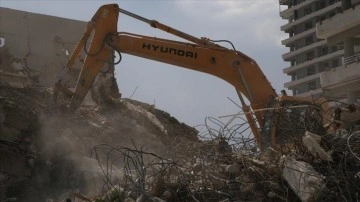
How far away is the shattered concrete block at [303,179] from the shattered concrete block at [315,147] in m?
0.17

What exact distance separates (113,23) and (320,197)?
22.8 feet

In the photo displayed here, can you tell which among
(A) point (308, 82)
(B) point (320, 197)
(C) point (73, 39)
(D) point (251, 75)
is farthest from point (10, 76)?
(A) point (308, 82)

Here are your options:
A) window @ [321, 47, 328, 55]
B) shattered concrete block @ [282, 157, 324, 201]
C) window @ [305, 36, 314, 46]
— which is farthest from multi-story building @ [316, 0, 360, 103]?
window @ [305, 36, 314, 46]

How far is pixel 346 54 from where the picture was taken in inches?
Answer: 1092

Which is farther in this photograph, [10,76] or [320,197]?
[10,76]

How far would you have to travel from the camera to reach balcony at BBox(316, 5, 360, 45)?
85.2ft

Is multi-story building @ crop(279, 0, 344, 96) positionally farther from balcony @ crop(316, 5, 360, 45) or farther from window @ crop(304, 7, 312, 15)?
balcony @ crop(316, 5, 360, 45)

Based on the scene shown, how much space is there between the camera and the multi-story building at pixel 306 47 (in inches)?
2480

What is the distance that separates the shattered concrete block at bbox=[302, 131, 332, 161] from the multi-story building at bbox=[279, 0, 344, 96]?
56.4m

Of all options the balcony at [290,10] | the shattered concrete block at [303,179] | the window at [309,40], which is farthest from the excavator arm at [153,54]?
the balcony at [290,10]

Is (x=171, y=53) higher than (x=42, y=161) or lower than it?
higher

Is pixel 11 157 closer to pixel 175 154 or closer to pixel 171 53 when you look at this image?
pixel 171 53

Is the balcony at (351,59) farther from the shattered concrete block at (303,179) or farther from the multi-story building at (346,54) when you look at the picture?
the shattered concrete block at (303,179)

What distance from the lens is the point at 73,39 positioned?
19969 millimetres
